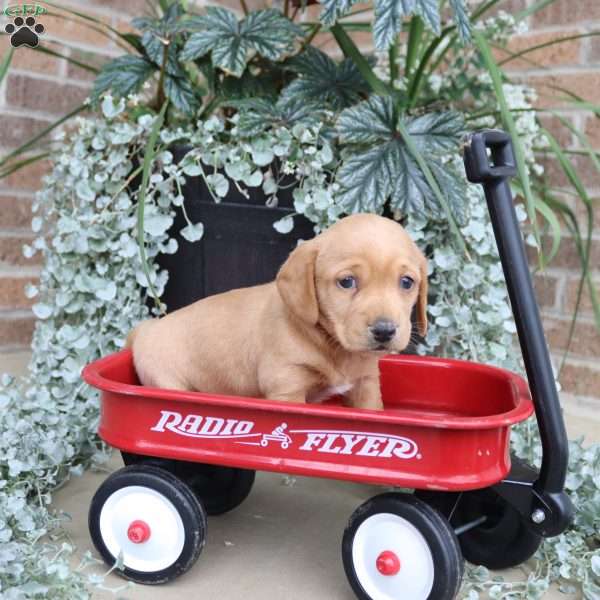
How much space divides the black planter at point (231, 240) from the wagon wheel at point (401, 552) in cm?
77

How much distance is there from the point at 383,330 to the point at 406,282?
12 centimetres

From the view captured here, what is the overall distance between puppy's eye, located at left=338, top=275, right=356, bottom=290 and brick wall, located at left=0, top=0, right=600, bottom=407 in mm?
1353

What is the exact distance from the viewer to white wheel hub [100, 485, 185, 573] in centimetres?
119

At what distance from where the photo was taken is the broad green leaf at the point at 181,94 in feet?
5.94

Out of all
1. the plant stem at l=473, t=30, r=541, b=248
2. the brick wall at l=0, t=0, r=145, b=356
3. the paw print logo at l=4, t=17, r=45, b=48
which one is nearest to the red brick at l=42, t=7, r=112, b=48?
the brick wall at l=0, t=0, r=145, b=356

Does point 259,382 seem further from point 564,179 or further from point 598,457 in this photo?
point 564,179

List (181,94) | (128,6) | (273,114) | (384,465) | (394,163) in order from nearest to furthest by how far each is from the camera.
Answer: (384,465) < (394,163) < (273,114) < (181,94) < (128,6)

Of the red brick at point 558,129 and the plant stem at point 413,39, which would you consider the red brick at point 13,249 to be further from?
the red brick at point 558,129

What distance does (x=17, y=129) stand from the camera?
2.31 meters

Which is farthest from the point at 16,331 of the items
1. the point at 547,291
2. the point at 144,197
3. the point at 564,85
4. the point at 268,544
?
the point at 564,85

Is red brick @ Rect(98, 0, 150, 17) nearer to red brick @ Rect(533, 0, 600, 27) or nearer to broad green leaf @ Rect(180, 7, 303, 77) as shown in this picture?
broad green leaf @ Rect(180, 7, 303, 77)

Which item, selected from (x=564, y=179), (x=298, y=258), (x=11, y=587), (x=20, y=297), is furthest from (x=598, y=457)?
(x=20, y=297)

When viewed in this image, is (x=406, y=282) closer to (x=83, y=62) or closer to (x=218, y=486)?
(x=218, y=486)

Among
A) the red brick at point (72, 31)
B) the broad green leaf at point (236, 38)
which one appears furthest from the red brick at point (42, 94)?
the broad green leaf at point (236, 38)
